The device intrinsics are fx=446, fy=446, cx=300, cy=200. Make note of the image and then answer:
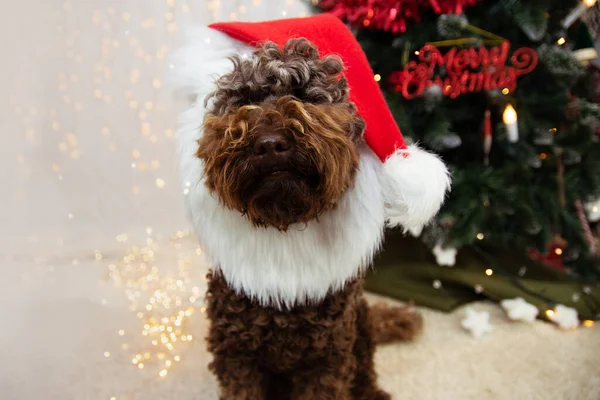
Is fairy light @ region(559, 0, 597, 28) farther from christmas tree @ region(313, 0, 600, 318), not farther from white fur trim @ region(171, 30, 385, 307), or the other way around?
white fur trim @ region(171, 30, 385, 307)

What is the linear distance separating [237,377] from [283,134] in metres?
0.47

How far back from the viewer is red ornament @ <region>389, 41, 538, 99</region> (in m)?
1.10

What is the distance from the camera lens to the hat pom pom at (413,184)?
2.27 feet

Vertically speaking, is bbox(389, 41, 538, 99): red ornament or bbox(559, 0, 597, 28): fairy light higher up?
bbox(559, 0, 597, 28): fairy light

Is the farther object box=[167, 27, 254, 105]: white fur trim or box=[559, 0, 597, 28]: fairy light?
box=[559, 0, 597, 28]: fairy light

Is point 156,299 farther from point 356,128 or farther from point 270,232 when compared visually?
point 356,128

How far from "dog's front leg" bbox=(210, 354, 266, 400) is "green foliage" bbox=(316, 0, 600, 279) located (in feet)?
2.18

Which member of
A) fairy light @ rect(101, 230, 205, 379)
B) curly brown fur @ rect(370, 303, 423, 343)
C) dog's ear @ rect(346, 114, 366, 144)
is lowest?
fairy light @ rect(101, 230, 205, 379)

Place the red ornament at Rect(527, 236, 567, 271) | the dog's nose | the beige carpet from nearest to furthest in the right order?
the dog's nose, the beige carpet, the red ornament at Rect(527, 236, 567, 271)

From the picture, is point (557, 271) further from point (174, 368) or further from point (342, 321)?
point (174, 368)

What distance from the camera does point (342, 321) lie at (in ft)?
2.58

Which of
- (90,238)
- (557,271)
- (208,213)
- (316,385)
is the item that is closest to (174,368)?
(316,385)

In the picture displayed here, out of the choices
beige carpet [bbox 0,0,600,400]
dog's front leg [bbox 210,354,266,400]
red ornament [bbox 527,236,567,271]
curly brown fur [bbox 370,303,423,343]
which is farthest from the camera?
red ornament [bbox 527,236,567,271]

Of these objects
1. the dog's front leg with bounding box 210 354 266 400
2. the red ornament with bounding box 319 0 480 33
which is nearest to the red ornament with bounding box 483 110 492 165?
the red ornament with bounding box 319 0 480 33
